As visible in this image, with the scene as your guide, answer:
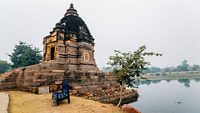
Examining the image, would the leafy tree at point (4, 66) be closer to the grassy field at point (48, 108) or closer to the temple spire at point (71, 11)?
the temple spire at point (71, 11)

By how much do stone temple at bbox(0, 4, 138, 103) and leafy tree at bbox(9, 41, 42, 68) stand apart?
13.1m

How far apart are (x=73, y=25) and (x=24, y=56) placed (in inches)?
596

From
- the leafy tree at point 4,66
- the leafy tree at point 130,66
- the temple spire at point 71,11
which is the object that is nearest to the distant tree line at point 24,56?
the leafy tree at point 4,66

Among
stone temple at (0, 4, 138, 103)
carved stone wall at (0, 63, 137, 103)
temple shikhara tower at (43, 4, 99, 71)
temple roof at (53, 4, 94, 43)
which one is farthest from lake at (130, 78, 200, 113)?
temple roof at (53, 4, 94, 43)

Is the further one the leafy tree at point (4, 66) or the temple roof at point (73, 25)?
the leafy tree at point (4, 66)

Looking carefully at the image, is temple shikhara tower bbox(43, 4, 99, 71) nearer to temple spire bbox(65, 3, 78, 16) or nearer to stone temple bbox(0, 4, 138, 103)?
stone temple bbox(0, 4, 138, 103)

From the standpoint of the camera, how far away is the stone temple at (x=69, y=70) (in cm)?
1558

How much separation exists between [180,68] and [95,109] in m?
131

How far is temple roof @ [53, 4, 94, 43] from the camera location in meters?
20.5

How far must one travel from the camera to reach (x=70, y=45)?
64.5 feet

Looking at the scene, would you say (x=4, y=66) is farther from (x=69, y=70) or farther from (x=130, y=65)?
(x=130, y=65)

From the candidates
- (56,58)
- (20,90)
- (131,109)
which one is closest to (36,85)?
(20,90)

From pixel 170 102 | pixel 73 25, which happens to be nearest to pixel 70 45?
pixel 73 25

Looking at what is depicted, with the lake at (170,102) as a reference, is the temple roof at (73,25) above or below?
above
